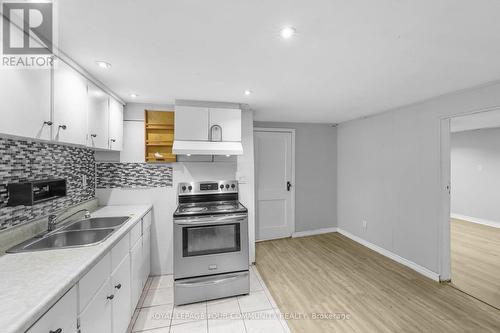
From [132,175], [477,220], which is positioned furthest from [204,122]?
[477,220]

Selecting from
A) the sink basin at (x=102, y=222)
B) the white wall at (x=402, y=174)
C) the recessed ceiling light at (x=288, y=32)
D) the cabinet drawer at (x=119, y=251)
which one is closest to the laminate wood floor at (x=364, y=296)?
the white wall at (x=402, y=174)

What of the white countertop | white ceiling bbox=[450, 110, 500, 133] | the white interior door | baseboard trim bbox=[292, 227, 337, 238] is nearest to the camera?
the white countertop

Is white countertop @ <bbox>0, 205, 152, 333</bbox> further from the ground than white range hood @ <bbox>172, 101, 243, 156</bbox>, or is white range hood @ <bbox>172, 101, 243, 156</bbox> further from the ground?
white range hood @ <bbox>172, 101, 243, 156</bbox>

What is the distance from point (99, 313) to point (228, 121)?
2171 mm

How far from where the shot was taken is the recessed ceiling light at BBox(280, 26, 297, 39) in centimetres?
129

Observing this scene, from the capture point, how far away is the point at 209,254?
2422 millimetres

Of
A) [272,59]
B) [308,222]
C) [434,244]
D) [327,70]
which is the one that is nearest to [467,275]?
[434,244]

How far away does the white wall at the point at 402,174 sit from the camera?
272 cm

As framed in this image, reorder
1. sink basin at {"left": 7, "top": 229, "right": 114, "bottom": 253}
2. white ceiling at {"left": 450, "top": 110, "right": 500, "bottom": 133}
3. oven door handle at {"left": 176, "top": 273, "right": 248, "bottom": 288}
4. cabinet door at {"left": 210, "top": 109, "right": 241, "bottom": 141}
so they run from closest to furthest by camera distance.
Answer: sink basin at {"left": 7, "top": 229, "right": 114, "bottom": 253}
oven door handle at {"left": 176, "top": 273, "right": 248, "bottom": 288}
cabinet door at {"left": 210, "top": 109, "right": 241, "bottom": 141}
white ceiling at {"left": 450, "top": 110, "right": 500, "bottom": 133}

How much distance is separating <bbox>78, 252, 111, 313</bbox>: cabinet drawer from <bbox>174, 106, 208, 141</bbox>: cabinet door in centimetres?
155

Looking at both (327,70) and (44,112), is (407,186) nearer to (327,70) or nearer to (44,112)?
(327,70)

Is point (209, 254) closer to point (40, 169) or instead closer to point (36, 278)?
point (36, 278)

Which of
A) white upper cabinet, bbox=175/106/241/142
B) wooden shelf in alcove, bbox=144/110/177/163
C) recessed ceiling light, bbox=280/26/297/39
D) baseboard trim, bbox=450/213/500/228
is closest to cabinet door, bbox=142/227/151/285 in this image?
wooden shelf in alcove, bbox=144/110/177/163

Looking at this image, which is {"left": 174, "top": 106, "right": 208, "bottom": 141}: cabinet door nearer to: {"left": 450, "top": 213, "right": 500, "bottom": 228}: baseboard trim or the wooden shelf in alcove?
the wooden shelf in alcove
